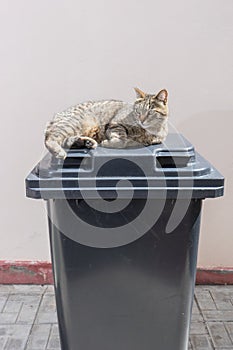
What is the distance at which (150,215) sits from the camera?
1240mm

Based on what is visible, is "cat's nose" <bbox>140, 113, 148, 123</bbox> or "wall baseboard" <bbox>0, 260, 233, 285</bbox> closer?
"cat's nose" <bbox>140, 113, 148, 123</bbox>

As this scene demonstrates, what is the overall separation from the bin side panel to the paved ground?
0.59m

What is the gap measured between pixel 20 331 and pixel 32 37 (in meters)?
1.57

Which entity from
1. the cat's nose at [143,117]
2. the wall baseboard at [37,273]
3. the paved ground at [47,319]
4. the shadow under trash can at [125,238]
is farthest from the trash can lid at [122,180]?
the wall baseboard at [37,273]

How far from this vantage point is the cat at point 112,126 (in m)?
1.27

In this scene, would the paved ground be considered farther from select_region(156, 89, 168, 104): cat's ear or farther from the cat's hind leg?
select_region(156, 89, 168, 104): cat's ear

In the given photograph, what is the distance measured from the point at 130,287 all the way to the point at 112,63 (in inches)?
48.9

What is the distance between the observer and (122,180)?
1.18 m

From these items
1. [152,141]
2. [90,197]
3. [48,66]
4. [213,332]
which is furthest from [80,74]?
[213,332]

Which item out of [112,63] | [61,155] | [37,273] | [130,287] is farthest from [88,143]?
[37,273]

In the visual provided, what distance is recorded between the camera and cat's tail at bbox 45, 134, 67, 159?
122 centimetres

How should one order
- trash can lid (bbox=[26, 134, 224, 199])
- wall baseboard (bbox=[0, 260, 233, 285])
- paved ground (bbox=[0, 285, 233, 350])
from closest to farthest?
trash can lid (bbox=[26, 134, 224, 199])
paved ground (bbox=[0, 285, 233, 350])
wall baseboard (bbox=[0, 260, 233, 285])

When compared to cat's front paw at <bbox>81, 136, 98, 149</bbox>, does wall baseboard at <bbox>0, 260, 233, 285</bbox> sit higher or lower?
lower

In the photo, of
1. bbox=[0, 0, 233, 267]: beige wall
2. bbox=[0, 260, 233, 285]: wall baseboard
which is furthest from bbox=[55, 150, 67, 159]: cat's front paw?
bbox=[0, 260, 233, 285]: wall baseboard
